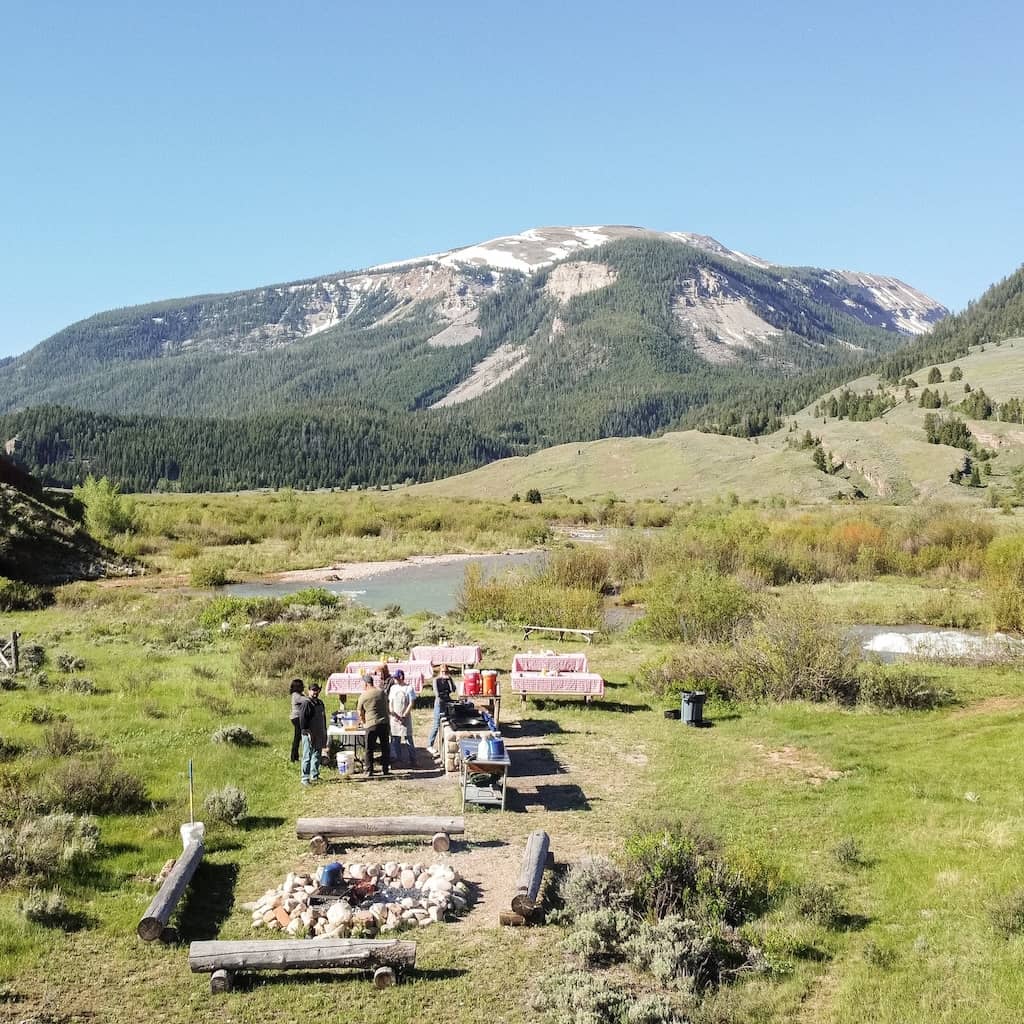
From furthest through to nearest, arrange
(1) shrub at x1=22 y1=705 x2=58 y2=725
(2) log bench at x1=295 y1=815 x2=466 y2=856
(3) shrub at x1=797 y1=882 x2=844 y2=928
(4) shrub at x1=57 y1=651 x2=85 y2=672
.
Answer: (4) shrub at x1=57 y1=651 x2=85 y2=672 → (1) shrub at x1=22 y1=705 x2=58 y2=725 → (2) log bench at x1=295 y1=815 x2=466 y2=856 → (3) shrub at x1=797 y1=882 x2=844 y2=928

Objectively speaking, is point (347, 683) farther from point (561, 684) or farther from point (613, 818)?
point (613, 818)

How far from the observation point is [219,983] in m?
7.77

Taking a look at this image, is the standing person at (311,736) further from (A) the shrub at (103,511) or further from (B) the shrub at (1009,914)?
(A) the shrub at (103,511)

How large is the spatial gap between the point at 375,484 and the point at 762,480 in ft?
343

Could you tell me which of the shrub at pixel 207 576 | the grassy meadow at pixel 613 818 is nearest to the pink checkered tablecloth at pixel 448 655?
the grassy meadow at pixel 613 818

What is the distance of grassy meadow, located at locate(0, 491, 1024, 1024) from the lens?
7773 millimetres

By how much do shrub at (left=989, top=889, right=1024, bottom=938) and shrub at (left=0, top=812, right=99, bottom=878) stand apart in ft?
31.6

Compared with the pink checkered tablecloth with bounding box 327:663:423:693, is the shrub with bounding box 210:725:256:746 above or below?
below

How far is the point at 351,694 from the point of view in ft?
60.0

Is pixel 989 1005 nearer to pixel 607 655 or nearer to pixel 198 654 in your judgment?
pixel 607 655

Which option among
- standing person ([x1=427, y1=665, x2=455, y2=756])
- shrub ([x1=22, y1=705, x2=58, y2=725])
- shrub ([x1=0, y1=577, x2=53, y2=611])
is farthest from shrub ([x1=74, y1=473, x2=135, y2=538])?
standing person ([x1=427, y1=665, x2=455, y2=756])

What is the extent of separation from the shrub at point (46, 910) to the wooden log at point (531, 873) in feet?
14.6

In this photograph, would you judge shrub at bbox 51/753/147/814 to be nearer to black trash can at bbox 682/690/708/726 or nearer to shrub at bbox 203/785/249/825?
shrub at bbox 203/785/249/825

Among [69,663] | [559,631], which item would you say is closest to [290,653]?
[69,663]
